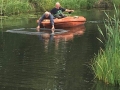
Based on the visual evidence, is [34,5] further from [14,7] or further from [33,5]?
[14,7]

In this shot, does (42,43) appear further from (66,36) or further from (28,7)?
(28,7)

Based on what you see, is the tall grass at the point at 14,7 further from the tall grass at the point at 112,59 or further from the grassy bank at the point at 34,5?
the tall grass at the point at 112,59

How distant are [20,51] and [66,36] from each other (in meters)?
3.98

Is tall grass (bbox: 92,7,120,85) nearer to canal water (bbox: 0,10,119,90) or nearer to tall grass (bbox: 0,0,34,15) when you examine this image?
canal water (bbox: 0,10,119,90)

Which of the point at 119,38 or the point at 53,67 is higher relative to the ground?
the point at 119,38

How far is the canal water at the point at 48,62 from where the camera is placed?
6.97 meters

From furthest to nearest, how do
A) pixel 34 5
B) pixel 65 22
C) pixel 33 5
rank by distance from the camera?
pixel 34 5 → pixel 33 5 → pixel 65 22

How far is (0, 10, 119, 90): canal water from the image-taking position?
6.97m

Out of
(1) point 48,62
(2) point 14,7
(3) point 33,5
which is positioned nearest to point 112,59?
(1) point 48,62

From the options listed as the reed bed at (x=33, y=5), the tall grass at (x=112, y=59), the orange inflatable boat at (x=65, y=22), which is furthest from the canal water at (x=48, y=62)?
the reed bed at (x=33, y=5)

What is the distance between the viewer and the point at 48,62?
8.98 metres

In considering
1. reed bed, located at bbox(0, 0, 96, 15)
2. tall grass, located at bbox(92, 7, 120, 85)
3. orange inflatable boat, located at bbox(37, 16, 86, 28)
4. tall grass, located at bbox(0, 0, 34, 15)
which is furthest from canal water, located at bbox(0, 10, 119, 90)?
reed bed, located at bbox(0, 0, 96, 15)

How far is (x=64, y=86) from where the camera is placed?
22.5 feet

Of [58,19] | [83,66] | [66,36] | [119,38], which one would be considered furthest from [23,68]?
[58,19]
